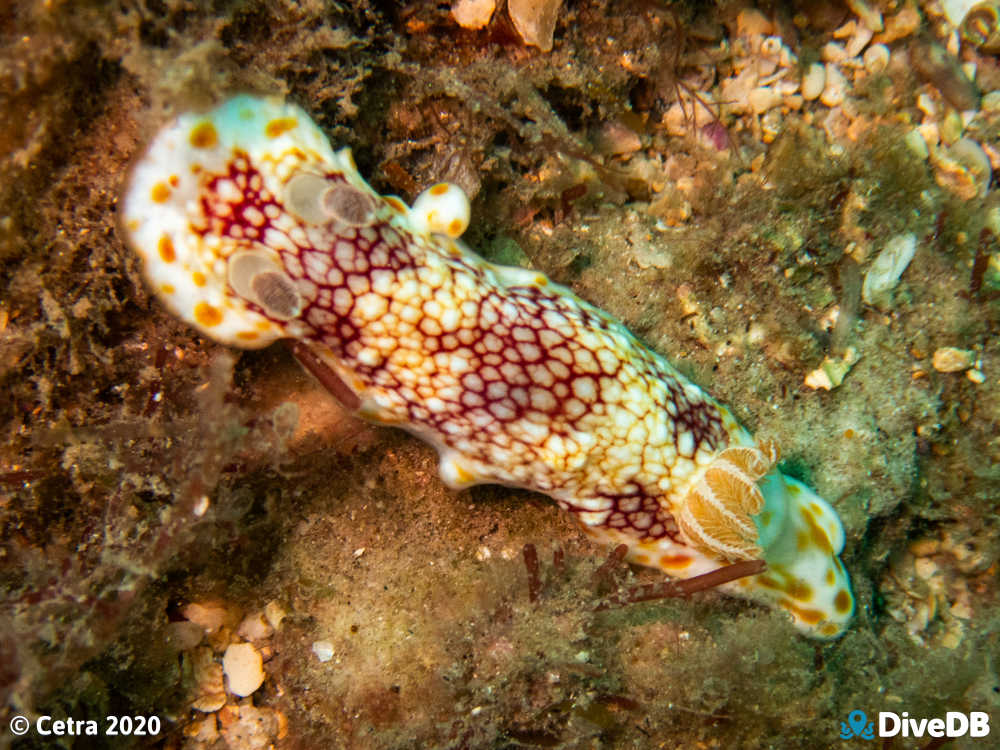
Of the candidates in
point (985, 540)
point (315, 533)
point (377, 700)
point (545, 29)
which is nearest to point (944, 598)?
point (985, 540)

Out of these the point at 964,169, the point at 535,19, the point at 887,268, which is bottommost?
the point at 887,268

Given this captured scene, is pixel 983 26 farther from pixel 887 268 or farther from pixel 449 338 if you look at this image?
pixel 449 338

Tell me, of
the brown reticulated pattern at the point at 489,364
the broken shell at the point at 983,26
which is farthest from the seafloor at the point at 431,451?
the brown reticulated pattern at the point at 489,364

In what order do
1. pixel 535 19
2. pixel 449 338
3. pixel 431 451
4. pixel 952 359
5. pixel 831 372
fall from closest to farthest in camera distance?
pixel 449 338 < pixel 535 19 < pixel 431 451 < pixel 831 372 < pixel 952 359

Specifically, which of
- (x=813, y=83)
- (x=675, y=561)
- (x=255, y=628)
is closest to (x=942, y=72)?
(x=813, y=83)

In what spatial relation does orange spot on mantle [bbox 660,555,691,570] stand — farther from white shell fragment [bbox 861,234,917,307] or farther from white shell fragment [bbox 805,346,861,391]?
white shell fragment [bbox 861,234,917,307]

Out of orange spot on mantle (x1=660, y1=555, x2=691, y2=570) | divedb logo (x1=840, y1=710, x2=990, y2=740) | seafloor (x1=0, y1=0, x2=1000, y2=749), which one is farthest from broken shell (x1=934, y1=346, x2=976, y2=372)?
orange spot on mantle (x1=660, y1=555, x2=691, y2=570)
